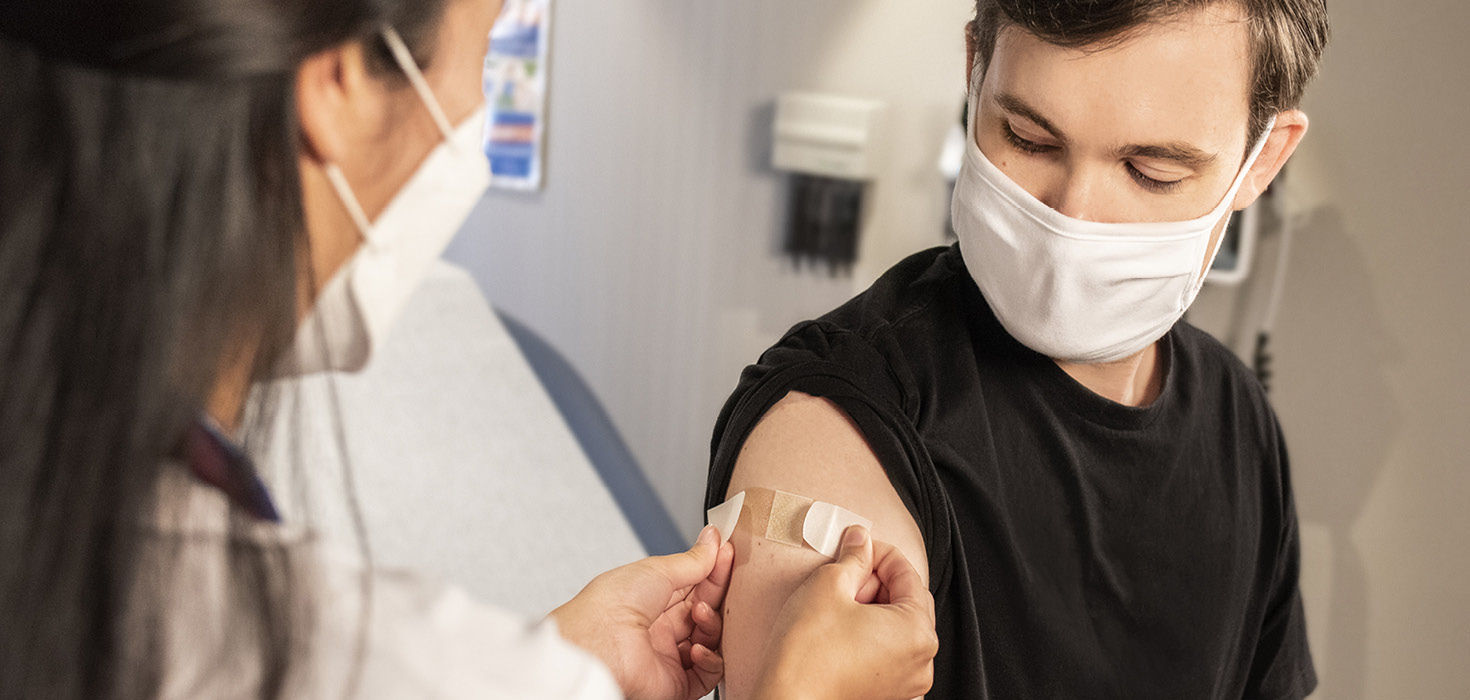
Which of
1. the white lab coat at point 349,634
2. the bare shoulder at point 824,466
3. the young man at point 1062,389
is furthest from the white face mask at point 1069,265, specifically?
the white lab coat at point 349,634

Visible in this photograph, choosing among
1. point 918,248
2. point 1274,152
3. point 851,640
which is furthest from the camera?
point 918,248

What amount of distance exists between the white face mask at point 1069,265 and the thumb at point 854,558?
0.29 m

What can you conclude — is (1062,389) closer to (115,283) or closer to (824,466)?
(824,466)

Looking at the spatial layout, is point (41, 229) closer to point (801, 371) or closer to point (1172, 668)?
point (801, 371)

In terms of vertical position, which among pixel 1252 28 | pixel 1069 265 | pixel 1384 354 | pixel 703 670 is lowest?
pixel 703 670

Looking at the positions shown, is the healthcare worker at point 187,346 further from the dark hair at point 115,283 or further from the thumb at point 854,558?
the thumb at point 854,558

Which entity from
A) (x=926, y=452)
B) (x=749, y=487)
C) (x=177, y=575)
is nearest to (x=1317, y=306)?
(x=926, y=452)

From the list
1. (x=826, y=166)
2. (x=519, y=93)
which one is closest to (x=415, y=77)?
(x=826, y=166)

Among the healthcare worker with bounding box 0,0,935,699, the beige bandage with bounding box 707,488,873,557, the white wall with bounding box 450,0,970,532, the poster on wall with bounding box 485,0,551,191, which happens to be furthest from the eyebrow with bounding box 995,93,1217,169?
the poster on wall with bounding box 485,0,551,191

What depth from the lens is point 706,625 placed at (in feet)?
3.21

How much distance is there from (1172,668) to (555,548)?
1441 mm

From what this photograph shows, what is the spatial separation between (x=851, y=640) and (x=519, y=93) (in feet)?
8.22

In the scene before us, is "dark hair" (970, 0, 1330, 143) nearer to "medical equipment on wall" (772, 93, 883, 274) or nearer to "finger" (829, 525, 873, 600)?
"finger" (829, 525, 873, 600)

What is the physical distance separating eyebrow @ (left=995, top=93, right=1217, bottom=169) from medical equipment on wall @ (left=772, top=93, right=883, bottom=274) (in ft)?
4.68
